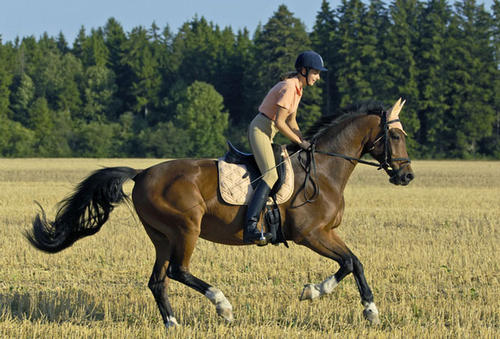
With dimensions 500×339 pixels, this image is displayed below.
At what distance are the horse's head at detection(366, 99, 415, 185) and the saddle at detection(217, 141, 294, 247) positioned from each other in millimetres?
1135

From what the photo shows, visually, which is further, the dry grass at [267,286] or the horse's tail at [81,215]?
the horse's tail at [81,215]

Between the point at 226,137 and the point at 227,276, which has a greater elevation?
the point at 226,137

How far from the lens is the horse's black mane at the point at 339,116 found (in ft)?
25.7

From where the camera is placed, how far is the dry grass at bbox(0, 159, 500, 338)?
22.3ft

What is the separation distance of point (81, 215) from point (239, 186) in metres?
2.01

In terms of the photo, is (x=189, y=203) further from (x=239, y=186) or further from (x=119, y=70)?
(x=119, y=70)

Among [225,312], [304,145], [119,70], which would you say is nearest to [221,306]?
[225,312]

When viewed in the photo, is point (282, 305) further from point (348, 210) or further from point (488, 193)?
point (488, 193)

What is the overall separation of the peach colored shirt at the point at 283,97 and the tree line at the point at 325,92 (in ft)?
182

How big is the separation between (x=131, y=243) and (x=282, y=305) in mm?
5268

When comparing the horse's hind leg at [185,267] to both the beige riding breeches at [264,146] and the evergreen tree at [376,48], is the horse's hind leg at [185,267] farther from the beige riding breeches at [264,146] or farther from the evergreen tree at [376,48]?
the evergreen tree at [376,48]

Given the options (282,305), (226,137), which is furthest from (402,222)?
(226,137)


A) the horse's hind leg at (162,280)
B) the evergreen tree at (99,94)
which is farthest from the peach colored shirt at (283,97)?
the evergreen tree at (99,94)

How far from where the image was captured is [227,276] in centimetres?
966
